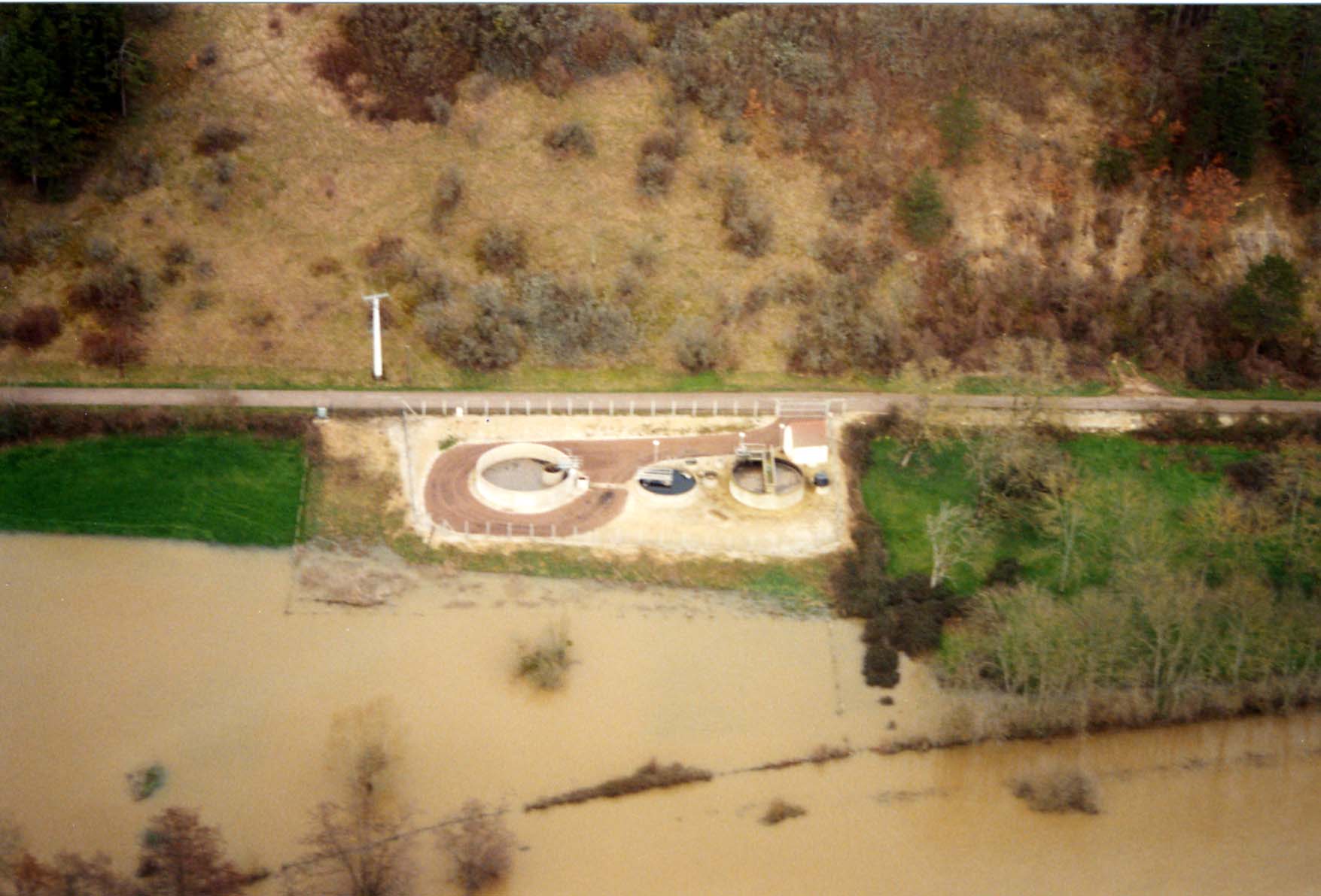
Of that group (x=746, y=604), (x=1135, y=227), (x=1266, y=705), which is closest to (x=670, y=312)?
(x=746, y=604)

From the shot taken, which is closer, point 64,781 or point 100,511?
point 64,781

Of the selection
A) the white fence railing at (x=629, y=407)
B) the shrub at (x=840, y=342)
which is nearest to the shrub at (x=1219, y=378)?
the shrub at (x=840, y=342)

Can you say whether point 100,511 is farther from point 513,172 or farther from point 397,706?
point 513,172

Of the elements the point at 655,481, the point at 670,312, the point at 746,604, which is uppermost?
the point at 670,312

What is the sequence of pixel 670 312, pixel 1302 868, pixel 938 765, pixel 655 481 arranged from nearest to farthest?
pixel 1302 868 < pixel 938 765 < pixel 655 481 < pixel 670 312

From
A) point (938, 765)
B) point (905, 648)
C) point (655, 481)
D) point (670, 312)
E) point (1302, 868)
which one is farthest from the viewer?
point (670, 312)

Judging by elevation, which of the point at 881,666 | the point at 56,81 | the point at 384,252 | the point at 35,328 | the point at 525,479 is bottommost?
the point at 881,666

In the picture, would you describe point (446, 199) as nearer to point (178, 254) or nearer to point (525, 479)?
point (178, 254)

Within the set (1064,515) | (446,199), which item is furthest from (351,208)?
(1064,515)

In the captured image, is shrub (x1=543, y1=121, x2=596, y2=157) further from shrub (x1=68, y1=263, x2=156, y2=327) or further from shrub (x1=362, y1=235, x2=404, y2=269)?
shrub (x1=68, y1=263, x2=156, y2=327)
